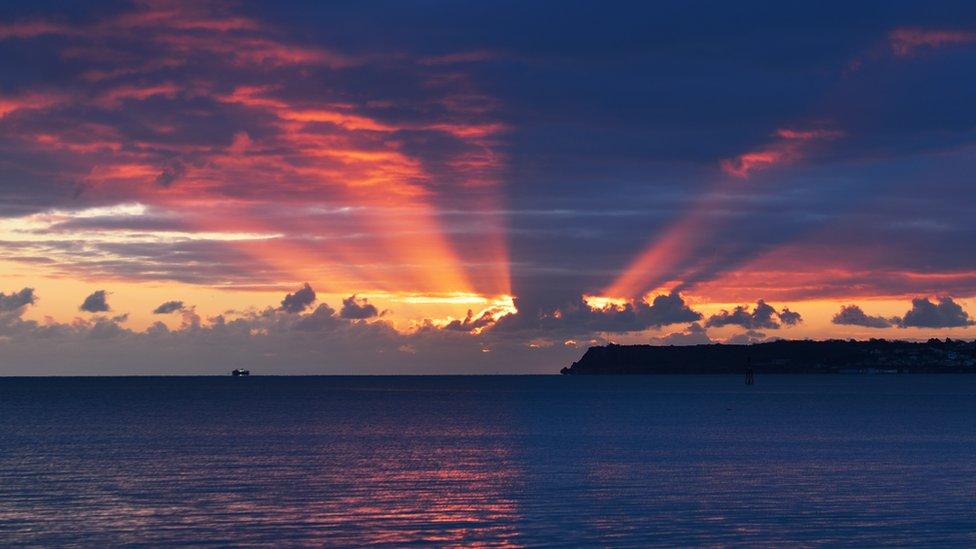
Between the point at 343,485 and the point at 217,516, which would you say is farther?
the point at 343,485

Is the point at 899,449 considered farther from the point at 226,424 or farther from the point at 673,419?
the point at 226,424

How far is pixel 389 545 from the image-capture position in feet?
151

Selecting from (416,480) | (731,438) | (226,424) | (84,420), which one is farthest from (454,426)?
(416,480)

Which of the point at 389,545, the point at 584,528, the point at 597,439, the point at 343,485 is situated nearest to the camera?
the point at 389,545

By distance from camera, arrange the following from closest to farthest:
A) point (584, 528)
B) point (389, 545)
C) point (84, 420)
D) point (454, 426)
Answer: point (389, 545) < point (584, 528) < point (454, 426) < point (84, 420)

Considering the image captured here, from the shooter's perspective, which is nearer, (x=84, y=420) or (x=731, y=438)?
(x=731, y=438)

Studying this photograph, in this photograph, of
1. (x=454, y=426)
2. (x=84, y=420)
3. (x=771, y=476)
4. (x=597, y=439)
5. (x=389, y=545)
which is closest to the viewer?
(x=389, y=545)

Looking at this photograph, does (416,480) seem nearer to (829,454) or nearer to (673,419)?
(829,454)

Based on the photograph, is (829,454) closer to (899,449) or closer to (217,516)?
(899,449)

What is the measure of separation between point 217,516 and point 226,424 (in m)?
88.2

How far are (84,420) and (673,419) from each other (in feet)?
256

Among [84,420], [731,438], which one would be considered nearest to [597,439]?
[731,438]

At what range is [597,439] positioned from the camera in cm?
11000

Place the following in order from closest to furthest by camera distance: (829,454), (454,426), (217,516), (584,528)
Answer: (584,528)
(217,516)
(829,454)
(454,426)
